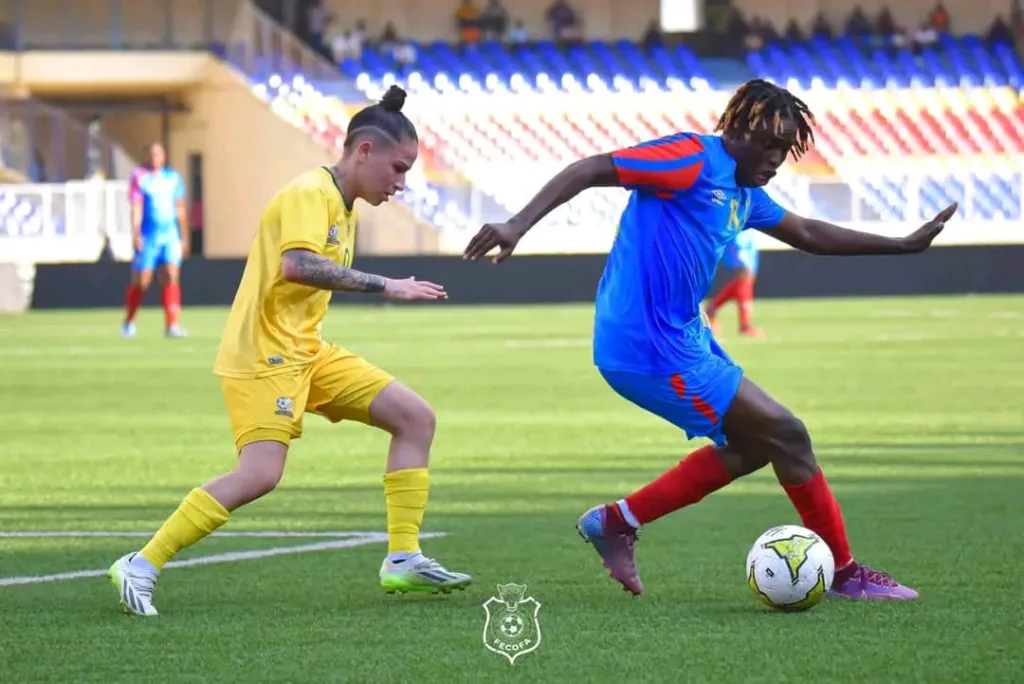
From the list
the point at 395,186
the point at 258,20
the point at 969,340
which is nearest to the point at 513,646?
the point at 395,186

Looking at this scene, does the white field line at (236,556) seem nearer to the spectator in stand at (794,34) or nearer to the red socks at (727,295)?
the red socks at (727,295)

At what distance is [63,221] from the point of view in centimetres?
3688

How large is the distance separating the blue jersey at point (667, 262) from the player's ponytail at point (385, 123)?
0.78m

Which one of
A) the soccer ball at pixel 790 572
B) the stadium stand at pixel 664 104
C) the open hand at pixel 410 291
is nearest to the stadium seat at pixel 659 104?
the stadium stand at pixel 664 104

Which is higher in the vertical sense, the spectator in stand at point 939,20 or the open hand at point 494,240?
the spectator in stand at point 939,20

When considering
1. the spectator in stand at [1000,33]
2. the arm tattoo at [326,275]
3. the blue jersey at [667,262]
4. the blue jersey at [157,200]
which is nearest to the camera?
the arm tattoo at [326,275]

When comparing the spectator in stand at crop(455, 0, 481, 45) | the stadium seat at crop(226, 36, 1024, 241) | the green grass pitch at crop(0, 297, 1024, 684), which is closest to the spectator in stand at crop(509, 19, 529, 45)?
the spectator in stand at crop(455, 0, 481, 45)

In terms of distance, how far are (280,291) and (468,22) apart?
4121cm

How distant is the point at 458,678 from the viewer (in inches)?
212

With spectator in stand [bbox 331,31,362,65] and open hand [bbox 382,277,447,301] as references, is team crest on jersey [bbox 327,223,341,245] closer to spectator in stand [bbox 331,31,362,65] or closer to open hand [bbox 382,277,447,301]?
open hand [bbox 382,277,447,301]

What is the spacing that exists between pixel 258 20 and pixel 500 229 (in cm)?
3615

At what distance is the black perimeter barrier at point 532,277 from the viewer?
34.1 metres

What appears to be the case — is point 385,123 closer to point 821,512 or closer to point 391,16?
point 821,512

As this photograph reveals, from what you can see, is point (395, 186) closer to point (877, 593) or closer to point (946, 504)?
point (877, 593)
